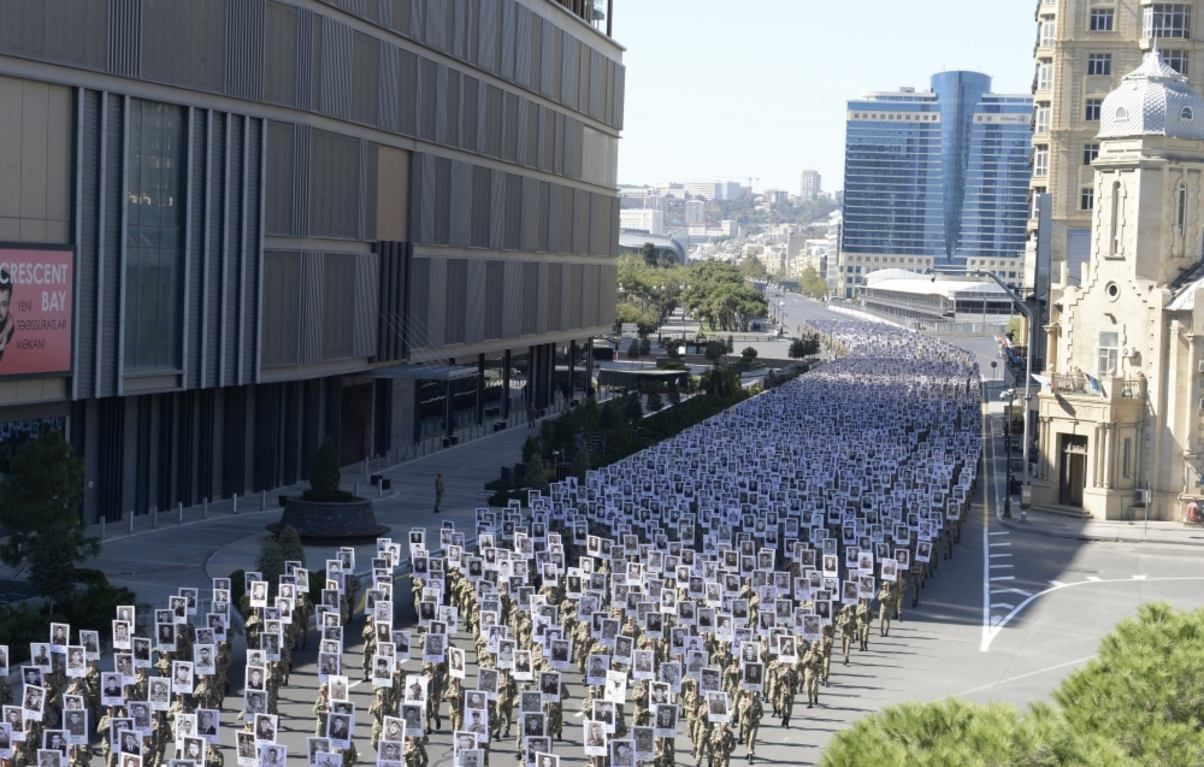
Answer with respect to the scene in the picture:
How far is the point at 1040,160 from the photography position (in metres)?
95.2

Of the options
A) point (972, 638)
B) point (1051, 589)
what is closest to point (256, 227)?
point (1051, 589)

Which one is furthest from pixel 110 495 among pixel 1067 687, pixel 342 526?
pixel 1067 687

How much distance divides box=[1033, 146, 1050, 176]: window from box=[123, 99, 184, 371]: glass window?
184 ft

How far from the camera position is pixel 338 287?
196 feet

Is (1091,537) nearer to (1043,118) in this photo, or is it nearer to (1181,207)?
(1181,207)

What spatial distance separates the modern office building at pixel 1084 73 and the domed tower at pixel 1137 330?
24.3m

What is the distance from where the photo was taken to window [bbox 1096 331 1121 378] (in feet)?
186

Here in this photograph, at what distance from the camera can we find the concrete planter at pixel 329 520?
46.0 metres

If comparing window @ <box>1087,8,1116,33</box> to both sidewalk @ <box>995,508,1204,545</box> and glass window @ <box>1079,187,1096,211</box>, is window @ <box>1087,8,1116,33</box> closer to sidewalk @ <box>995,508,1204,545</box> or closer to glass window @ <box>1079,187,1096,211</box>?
glass window @ <box>1079,187,1096,211</box>

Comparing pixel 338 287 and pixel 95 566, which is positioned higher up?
pixel 338 287

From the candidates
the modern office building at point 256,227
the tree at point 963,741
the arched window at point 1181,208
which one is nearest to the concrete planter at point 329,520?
the modern office building at point 256,227

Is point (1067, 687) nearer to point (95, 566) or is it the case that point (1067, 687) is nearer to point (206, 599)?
point (206, 599)

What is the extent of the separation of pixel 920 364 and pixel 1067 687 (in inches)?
3947

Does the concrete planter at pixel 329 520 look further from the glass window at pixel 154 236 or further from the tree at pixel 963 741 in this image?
the tree at pixel 963 741
